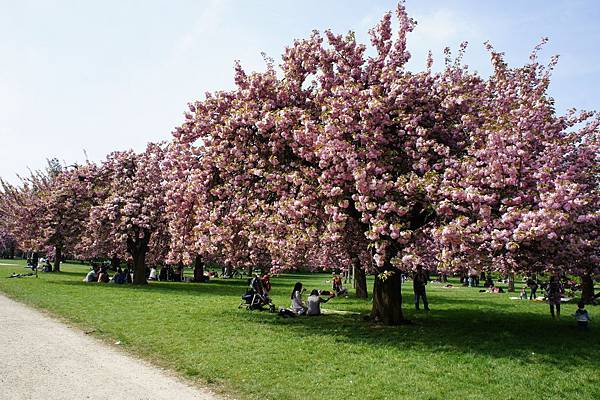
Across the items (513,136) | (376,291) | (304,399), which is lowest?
(304,399)

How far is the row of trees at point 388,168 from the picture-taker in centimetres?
1324

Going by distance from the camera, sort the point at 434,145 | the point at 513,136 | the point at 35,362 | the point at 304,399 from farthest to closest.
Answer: the point at 434,145 → the point at 513,136 → the point at 35,362 → the point at 304,399

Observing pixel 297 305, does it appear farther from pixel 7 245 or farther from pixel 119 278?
pixel 7 245

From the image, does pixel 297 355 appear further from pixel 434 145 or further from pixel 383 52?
pixel 383 52

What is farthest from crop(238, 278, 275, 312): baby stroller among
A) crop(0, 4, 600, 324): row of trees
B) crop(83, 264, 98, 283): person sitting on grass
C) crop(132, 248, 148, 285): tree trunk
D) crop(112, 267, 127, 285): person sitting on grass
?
crop(83, 264, 98, 283): person sitting on grass

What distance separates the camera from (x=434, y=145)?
14953mm

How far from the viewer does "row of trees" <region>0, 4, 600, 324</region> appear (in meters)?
13.2

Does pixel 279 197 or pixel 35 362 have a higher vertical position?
pixel 279 197

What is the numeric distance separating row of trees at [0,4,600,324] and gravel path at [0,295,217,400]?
561 cm

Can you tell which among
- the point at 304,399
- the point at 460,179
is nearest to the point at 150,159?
the point at 460,179

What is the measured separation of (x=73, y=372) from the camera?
1059 cm

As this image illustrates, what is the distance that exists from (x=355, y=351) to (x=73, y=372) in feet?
23.0

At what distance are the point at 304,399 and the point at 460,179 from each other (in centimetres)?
795

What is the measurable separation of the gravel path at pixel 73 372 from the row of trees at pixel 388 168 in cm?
561
